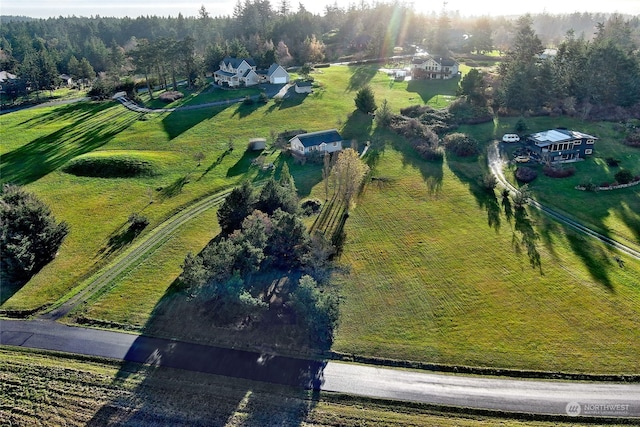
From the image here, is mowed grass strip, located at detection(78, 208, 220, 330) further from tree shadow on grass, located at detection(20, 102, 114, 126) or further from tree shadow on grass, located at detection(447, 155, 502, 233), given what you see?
tree shadow on grass, located at detection(20, 102, 114, 126)

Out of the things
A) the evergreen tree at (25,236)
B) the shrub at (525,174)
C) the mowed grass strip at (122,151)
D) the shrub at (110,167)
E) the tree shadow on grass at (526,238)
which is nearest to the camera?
the evergreen tree at (25,236)

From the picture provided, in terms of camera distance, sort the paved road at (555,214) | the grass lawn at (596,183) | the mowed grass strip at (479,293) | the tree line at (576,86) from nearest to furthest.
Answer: the mowed grass strip at (479,293) → the paved road at (555,214) → the grass lawn at (596,183) → the tree line at (576,86)

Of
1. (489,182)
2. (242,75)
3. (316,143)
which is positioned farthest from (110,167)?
(489,182)

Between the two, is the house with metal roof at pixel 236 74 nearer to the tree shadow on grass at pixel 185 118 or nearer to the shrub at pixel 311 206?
the tree shadow on grass at pixel 185 118

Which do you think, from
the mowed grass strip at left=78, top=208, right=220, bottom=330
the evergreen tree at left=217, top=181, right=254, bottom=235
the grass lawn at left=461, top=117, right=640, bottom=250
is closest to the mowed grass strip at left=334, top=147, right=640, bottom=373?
the grass lawn at left=461, top=117, right=640, bottom=250

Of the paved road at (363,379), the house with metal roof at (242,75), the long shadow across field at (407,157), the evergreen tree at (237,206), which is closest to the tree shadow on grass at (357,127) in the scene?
the long shadow across field at (407,157)

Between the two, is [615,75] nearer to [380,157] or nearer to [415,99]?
[415,99]

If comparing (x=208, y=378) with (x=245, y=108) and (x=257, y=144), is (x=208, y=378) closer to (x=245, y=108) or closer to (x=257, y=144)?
(x=257, y=144)
